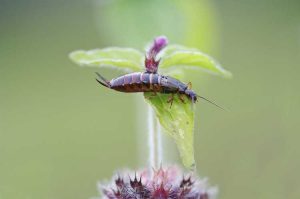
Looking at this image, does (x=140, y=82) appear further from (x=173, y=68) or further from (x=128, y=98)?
(x=128, y=98)

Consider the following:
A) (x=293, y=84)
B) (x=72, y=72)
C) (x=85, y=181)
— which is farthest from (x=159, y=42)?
(x=72, y=72)

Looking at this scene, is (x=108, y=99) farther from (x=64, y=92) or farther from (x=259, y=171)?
(x=259, y=171)

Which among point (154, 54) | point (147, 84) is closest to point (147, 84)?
point (147, 84)

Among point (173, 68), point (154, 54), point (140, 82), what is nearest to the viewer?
point (140, 82)

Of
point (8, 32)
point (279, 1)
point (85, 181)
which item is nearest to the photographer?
point (85, 181)

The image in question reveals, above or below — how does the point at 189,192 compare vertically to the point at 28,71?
below

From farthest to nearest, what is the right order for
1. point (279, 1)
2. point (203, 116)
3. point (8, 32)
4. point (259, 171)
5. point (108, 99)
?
point (8, 32) → point (108, 99) → point (279, 1) → point (203, 116) → point (259, 171)

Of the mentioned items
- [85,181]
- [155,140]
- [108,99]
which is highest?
[108,99]
